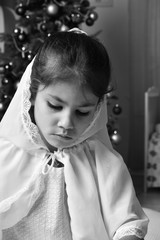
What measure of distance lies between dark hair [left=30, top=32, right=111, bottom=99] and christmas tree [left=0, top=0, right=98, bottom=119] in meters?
1.33

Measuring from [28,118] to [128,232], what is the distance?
0.44 meters

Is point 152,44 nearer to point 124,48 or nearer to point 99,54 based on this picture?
point 124,48

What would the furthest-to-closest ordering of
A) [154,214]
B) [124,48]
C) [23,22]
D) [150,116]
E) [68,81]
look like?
[124,48]
[150,116]
[23,22]
[154,214]
[68,81]

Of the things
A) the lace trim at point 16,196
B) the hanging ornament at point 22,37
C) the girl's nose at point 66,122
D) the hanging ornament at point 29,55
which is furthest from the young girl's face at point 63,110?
the hanging ornament at point 22,37

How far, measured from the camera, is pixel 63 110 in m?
1.15

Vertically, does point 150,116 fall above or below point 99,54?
below

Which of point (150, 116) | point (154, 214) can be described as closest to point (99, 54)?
point (154, 214)

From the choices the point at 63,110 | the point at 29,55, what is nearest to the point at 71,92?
the point at 63,110

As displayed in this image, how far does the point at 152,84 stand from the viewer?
361 cm

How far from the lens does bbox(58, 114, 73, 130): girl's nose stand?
114 cm

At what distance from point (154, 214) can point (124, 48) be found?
198 cm

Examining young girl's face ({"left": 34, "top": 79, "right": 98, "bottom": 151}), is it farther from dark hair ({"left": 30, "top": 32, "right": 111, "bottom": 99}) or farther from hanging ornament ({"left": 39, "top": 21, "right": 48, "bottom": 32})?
hanging ornament ({"left": 39, "top": 21, "right": 48, "bottom": 32})

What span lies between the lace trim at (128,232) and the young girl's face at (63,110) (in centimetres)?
30

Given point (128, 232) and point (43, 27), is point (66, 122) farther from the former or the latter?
point (43, 27)
